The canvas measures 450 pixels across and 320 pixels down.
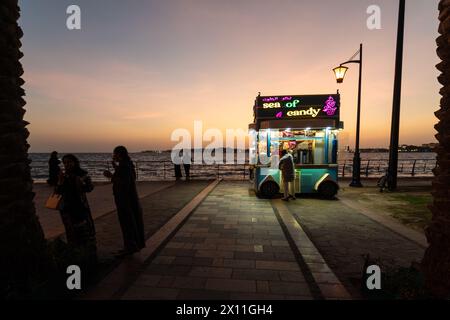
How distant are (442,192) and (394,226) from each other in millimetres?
4185

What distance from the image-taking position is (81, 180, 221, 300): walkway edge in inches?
134

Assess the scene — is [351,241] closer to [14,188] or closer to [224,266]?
[224,266]

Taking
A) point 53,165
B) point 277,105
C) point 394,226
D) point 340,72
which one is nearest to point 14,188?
point 394,226

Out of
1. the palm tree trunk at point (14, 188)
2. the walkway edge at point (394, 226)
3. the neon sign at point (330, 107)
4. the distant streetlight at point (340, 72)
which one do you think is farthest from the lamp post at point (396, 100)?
the palm tree trunk at point (14, 188)

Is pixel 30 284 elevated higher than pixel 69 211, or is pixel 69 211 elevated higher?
pixel 69 211

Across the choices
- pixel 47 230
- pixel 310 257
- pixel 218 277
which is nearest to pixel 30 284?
pixel 218 277

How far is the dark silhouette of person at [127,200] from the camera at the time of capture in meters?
4.49

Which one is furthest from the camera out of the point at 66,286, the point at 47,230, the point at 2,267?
the point at 47,230

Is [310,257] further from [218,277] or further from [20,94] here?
[20,94]

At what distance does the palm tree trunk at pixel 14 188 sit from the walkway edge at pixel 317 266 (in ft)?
12.3

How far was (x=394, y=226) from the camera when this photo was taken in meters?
6.48

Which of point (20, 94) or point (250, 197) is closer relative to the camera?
point (20, 94)

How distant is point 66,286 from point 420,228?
294 inches

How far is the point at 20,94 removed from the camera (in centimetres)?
345
